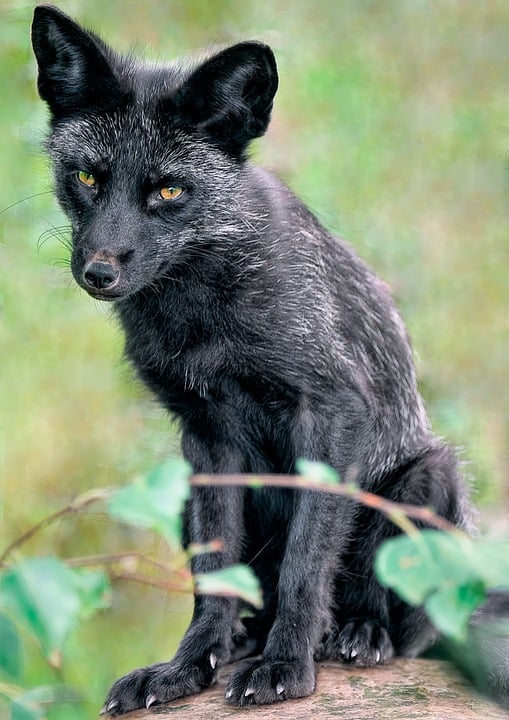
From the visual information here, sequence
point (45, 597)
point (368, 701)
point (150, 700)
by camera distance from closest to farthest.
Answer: point (45, 597) < point (368, 701) < point (150, 700)

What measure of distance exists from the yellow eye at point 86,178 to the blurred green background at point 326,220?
1.98m

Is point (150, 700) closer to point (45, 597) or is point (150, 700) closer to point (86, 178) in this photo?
point (86, 178)

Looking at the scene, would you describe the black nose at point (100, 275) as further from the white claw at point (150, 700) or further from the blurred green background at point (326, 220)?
the blurred green background at point (326, 220)

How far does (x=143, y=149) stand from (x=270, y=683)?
203cm

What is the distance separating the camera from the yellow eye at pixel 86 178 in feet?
13.4

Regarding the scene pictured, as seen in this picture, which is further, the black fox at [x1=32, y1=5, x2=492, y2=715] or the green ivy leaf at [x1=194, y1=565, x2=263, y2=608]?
the black fox at [x1=32, y1=5, x2=492, y2=715]

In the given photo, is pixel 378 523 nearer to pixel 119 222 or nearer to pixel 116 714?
pixel 116 714

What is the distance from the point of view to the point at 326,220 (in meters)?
6.19

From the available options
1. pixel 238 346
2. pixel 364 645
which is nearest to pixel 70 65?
pixel 238 346

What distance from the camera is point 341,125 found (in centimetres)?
897

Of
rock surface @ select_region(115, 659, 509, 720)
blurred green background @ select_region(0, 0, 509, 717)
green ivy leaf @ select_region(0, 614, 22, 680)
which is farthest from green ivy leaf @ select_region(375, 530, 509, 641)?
blurred green background @ select_region(0, 0, 509, 717)

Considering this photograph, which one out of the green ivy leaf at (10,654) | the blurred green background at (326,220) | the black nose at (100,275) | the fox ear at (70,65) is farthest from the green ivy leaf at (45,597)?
the blurred green background at (326,220)

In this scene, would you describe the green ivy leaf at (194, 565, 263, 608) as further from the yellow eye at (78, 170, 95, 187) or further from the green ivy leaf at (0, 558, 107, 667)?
the yellow eye at (78, 170, 95, 187)

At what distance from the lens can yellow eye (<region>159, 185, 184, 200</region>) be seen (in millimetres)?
4094
